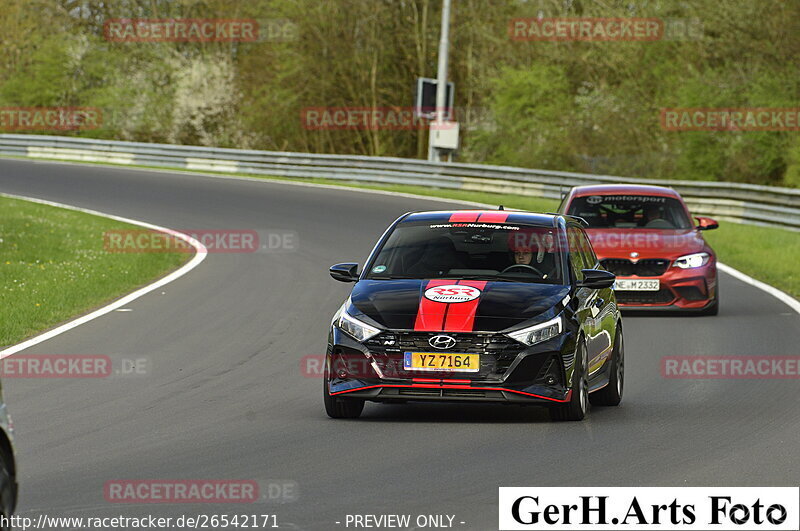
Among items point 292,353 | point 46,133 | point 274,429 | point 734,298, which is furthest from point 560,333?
point 46,133

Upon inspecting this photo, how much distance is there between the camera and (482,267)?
1101 centimetres

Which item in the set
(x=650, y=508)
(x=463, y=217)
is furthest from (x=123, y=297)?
(x=650, y=508)

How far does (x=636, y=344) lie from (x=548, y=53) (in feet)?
107

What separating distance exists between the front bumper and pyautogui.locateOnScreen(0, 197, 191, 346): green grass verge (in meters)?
5.36

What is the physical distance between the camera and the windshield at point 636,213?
1855cm

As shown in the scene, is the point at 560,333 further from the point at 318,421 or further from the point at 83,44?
the point at 83,44

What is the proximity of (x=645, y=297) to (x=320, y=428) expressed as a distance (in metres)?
8.41

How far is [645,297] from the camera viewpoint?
1745cm

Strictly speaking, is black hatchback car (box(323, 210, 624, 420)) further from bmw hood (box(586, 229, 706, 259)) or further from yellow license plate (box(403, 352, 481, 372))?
bmw hood (box(586, 229, 706, 259))

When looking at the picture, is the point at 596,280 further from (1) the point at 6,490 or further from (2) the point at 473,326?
(1) the point at 6,490

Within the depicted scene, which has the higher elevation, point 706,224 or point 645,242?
point 706,224

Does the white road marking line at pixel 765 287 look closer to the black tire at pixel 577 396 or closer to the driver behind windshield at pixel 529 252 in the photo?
the driver behind windshield at pixel 529 252

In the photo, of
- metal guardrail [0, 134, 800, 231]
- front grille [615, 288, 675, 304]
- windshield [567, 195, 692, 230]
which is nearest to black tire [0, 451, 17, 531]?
front grille [615, 288, 675, 304]

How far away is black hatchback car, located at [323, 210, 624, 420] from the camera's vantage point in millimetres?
9836
